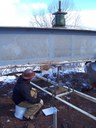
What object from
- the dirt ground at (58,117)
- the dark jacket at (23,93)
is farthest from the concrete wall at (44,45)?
the dark jacket at (23,93)

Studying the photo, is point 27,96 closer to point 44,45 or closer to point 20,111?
point 20,111

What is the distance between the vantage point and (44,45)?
39.9 ft

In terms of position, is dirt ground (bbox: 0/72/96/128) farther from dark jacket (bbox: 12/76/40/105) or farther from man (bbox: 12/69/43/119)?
dark jacket (bbox: 12/76/40/105)

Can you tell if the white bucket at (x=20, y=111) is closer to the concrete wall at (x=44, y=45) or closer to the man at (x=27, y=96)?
the man at (x=27, y=96)

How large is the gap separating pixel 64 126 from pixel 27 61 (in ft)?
23.3

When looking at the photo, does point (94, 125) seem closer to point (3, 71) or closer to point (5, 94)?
point (5, 94)

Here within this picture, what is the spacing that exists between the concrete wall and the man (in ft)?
19.1

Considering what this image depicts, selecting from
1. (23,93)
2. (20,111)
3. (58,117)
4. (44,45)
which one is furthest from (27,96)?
(44,45)

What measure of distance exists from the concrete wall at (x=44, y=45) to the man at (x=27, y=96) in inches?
230

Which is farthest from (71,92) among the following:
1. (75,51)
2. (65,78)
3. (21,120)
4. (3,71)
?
(75,51)

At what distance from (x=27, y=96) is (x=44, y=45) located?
699 cm

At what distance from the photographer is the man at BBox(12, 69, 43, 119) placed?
17.6 ft

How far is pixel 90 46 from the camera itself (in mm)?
13938

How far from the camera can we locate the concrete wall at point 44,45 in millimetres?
11289
